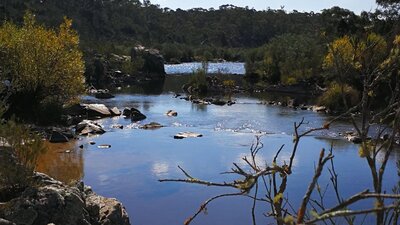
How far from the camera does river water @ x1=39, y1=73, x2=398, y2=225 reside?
43.9 feet

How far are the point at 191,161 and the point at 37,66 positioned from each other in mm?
11411

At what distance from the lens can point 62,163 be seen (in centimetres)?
1769

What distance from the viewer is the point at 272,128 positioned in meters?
25.6

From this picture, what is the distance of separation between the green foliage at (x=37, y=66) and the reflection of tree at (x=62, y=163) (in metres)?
5.52

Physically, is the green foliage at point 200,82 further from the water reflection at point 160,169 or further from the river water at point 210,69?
the water reflection at point 160,169

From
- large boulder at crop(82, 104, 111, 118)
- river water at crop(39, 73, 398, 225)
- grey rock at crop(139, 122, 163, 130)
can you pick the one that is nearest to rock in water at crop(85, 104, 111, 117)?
large boulder at crop(82, 104, 111, 118)

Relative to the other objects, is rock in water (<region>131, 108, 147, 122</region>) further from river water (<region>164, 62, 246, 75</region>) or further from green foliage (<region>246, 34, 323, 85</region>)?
river water (<region>164, 62, 246, 75</region>)

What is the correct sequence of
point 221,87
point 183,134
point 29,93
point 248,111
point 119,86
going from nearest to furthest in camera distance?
point 183,134, point 29,93, point 248,111, point 221,87, point 119,86

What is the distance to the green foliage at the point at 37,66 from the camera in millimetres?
25000

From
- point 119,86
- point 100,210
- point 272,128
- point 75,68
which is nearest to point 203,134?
point 272,128

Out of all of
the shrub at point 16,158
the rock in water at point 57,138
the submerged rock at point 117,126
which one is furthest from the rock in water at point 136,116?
the shrub at point 16,158

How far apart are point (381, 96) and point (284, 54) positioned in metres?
20.4

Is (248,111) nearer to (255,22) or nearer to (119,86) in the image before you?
(119,86)

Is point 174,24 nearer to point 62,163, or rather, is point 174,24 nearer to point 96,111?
point 96,111
